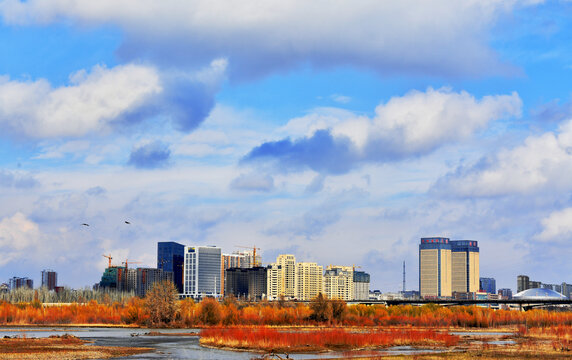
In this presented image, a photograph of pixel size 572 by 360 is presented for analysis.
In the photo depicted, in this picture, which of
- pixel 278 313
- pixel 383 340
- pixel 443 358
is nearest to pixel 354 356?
pixel 443 358

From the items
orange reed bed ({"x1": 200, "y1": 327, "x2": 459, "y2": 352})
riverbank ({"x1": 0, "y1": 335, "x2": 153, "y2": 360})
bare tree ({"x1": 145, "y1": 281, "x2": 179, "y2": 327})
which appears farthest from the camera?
bare tree ({"x1": 145, "y1": 281, "x2": 179, "y2": 327})

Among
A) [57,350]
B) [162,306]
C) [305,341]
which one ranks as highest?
[162,306]

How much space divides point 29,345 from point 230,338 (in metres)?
27.8

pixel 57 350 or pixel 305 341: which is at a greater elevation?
pixel 57 350

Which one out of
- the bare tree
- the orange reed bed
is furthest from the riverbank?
the bare tree

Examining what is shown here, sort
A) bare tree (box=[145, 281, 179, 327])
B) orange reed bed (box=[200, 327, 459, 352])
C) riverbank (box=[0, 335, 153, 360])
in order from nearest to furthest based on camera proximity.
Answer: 1. riverbank (box=[0, 335, 153, 360])
2. orange reed bed (box=[200, 327, 459, 352])
3. bare tree (box=[145, 281, 179, 327])

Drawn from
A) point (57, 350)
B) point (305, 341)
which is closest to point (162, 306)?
point (305, 341)

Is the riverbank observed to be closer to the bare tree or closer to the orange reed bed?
the orange reed bed

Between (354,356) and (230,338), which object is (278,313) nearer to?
(230,338)

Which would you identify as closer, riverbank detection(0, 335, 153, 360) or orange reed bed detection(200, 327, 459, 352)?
riverbank detection(0, 335, 153, 360)

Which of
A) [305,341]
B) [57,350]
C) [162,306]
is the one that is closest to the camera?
[57,350]

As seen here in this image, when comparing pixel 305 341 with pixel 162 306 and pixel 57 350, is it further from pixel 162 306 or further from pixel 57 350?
pixel 162 306

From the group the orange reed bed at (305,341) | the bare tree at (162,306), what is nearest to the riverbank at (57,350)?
the orange reed bed at (305,341)

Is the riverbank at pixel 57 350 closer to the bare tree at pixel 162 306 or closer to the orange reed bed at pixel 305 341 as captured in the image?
the orange reed bed at pixel 305 341
